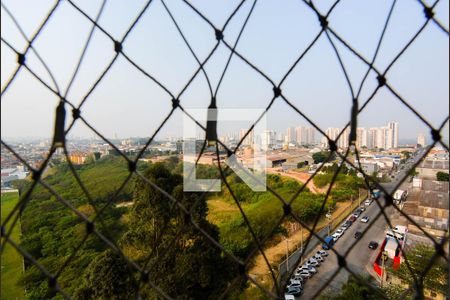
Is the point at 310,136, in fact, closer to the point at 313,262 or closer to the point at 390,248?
the point at 390,248

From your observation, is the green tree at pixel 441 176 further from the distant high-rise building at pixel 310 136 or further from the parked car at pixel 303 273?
the distant high-rise building at pixel 310 136

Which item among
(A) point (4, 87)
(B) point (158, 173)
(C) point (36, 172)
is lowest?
(B) point (158, 173)

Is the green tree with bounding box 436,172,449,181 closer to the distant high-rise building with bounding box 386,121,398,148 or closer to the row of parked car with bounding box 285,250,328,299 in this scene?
the row of parked car with bounding box 285,250,328,299

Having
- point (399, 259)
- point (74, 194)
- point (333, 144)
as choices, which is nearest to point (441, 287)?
point (399, 259)

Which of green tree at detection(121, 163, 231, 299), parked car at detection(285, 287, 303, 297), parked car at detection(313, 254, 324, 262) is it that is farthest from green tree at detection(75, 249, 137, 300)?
parked car at detection(313, 254, 324, 262)

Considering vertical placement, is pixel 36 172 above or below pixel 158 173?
above

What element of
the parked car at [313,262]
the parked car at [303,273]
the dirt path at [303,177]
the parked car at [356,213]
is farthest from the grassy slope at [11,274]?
the parked car at [356,213]

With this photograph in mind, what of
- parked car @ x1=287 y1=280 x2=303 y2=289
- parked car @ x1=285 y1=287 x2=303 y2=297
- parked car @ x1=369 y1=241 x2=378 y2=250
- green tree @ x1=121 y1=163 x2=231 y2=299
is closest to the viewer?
green tree @ x1=121 y1=163 x2=231 y2=299

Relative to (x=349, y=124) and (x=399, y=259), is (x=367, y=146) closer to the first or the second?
(x=399, y=259)
